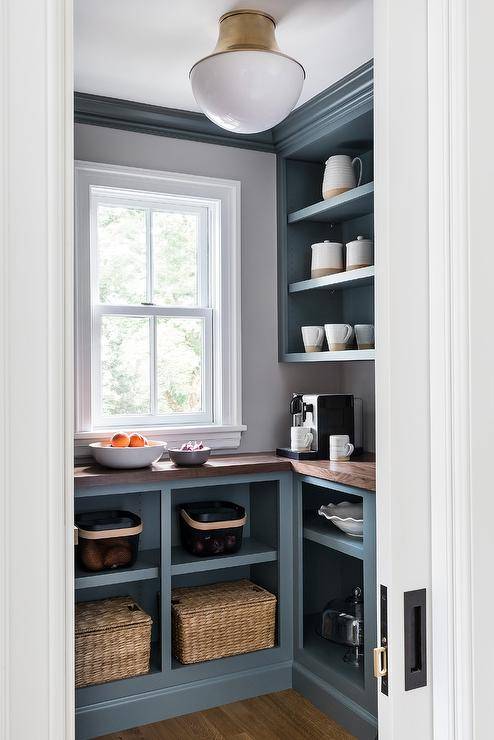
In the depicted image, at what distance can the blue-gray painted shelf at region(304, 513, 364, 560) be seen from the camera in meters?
2.70

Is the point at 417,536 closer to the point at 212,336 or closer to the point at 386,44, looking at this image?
the point at 386,44

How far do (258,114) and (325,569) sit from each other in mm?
2174

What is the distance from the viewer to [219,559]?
2.97 meters

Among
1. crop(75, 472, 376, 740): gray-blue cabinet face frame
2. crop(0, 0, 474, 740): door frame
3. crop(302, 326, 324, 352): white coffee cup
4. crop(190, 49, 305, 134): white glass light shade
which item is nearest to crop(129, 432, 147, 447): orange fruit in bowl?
crop(75, 472, 376, 740): gray-blue cabinet face frame

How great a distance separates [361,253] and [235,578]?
1.68 m

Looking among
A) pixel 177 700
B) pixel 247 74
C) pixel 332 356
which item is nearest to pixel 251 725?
pixel 177 700

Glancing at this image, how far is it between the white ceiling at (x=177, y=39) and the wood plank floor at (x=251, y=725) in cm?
262

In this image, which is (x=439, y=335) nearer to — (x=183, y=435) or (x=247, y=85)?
(x=247, y=85)

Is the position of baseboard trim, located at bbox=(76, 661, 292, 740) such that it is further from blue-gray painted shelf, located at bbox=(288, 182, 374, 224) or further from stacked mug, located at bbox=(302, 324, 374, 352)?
blue-gray painted shelf, located at bbox=(288, 182, 374, 224)

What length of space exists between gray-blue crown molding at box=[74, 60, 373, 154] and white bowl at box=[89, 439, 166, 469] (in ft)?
4.72

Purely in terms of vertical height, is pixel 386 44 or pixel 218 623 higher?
pixel 386 44

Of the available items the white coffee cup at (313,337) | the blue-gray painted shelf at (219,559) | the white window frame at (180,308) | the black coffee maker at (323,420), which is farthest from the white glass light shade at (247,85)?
the blue-gray painted shelf at (219,559)

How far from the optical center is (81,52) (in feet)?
8.45

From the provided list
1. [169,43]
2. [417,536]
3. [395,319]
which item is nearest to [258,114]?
[169,43]
